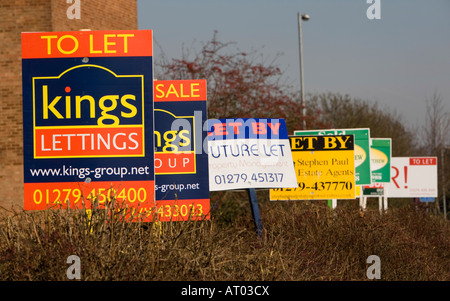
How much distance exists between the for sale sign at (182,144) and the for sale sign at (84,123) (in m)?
3.86

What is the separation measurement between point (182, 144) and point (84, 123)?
4309 millimetres

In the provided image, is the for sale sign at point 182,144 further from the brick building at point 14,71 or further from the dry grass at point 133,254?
the brick building at point 14,71

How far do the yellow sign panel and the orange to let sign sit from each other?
1052cm

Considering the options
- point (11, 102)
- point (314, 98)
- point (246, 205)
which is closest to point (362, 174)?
point (246, 205)

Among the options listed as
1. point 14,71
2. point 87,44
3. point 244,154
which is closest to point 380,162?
point 14,71

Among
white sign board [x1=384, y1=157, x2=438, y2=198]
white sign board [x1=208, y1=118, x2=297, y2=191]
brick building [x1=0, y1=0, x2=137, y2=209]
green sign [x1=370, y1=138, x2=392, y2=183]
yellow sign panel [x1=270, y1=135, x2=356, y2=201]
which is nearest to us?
white sign board [x1=208, y1=118, x2=297, y2=191]

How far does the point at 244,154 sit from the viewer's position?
12.6 m

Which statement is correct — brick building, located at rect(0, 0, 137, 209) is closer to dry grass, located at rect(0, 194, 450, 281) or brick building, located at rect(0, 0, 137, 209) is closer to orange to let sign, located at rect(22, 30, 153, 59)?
dry grass, located at rect(0, 194, 450, 281)

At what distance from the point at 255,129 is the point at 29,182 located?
5.08 meters

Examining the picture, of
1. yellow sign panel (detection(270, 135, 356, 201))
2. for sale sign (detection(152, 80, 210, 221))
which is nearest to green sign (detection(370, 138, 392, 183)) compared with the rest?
yellow sign panel (detection(270, 135, 356, 201))

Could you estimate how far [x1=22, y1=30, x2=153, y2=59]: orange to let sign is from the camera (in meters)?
8.23

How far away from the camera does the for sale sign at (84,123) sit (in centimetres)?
813

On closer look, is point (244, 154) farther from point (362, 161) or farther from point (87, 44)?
point (362, 161)
